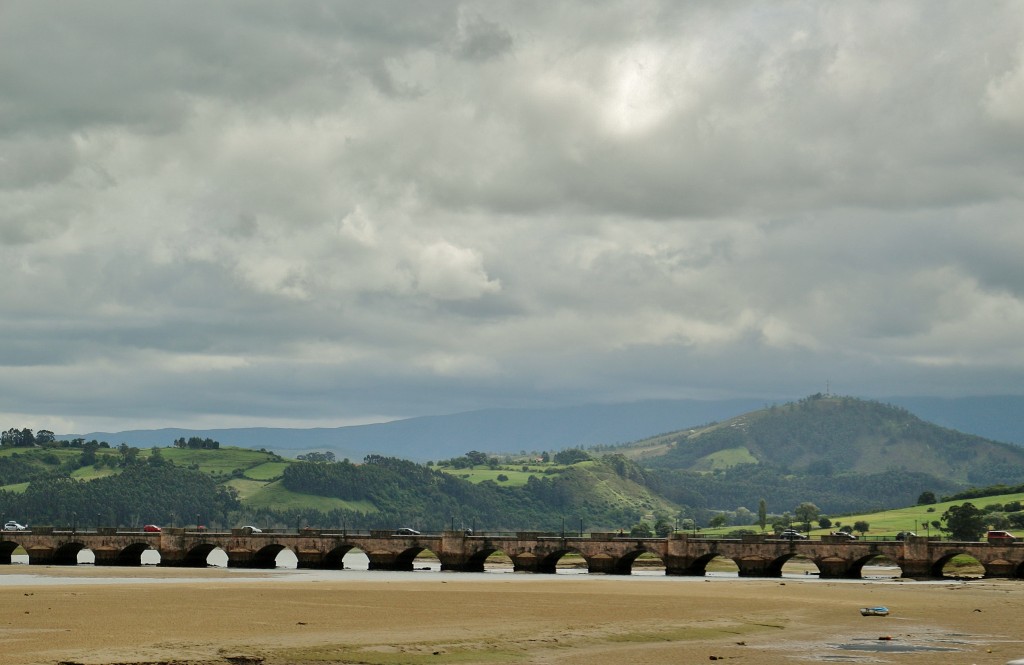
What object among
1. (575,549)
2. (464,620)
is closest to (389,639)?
(464,620)

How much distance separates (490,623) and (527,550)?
79.8m

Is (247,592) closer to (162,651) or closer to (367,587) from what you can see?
(367,587)

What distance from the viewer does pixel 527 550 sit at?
151m

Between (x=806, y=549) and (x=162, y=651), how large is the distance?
100m

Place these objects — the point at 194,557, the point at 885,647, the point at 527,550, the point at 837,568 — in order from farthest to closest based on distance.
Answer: the point at 194,557, the point at 527,550, the point at 837,568, the point at 885,647

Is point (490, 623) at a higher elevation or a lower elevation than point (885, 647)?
higher

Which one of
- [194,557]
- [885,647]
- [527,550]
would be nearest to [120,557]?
[194,557]

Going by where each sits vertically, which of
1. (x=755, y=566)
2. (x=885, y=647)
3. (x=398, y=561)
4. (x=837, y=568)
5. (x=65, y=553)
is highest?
(x=65, y=553)

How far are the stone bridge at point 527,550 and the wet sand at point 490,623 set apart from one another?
2450 cm

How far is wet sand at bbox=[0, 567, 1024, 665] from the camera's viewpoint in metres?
57.1

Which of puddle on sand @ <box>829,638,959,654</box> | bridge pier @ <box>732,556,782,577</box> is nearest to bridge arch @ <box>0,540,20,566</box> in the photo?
bridge pier @ <box>732,556,782,577</box>

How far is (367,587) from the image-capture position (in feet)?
346

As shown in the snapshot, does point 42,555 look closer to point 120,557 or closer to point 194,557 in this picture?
point 120,557

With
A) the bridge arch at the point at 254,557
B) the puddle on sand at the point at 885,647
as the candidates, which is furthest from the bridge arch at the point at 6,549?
the puddle on sand at the point at 885,647
